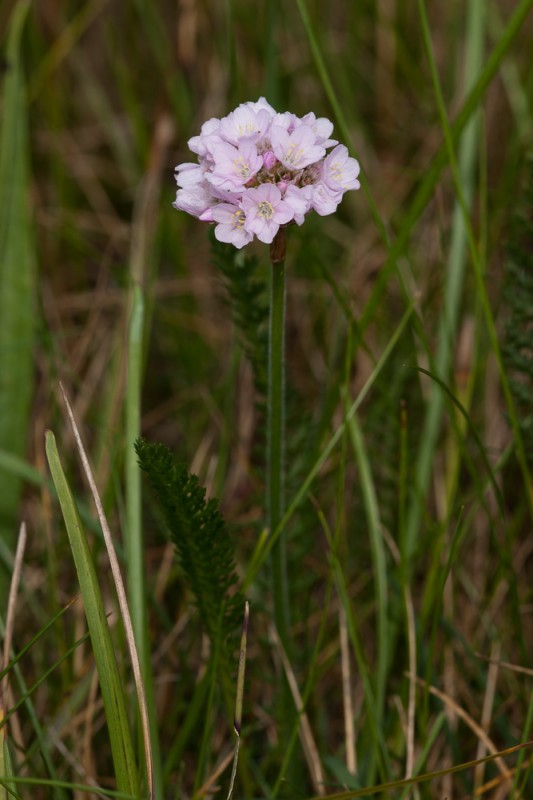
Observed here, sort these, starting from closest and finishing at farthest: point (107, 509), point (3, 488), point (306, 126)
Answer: point (306, 126)
point (107, 509)
point (3, 488)

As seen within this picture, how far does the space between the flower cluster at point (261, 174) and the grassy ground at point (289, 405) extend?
33cm

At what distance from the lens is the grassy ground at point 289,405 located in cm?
164

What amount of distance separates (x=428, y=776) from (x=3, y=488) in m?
1.26

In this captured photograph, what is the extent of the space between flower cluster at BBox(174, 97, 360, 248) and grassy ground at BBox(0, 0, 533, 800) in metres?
0.33

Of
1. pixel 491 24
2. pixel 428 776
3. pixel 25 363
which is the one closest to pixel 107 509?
pixel 25 363

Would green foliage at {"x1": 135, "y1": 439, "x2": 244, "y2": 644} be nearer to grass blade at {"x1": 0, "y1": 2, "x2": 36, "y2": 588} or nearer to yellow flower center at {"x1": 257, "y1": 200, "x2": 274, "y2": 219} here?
yellow flower center at {"x1": 257, "y1": 200, "x2": 274, "y2": 219}

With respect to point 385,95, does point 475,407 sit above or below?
below

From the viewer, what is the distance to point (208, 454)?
235cm

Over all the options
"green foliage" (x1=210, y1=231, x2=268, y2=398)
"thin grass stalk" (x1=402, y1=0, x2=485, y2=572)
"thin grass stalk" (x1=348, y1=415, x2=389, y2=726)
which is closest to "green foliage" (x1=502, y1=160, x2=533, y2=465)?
"thin grass stalk" (x1=402, y1=0, x2=485, y2=572)

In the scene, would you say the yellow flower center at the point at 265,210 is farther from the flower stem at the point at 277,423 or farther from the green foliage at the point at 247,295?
the green foliage at the point at 247,295

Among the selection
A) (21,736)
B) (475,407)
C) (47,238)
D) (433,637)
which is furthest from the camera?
(47,238)

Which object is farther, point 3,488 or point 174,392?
point 174,392

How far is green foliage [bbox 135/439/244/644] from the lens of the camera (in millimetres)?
1267

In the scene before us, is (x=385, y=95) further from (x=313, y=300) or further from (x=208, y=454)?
(x=208, y=454)
